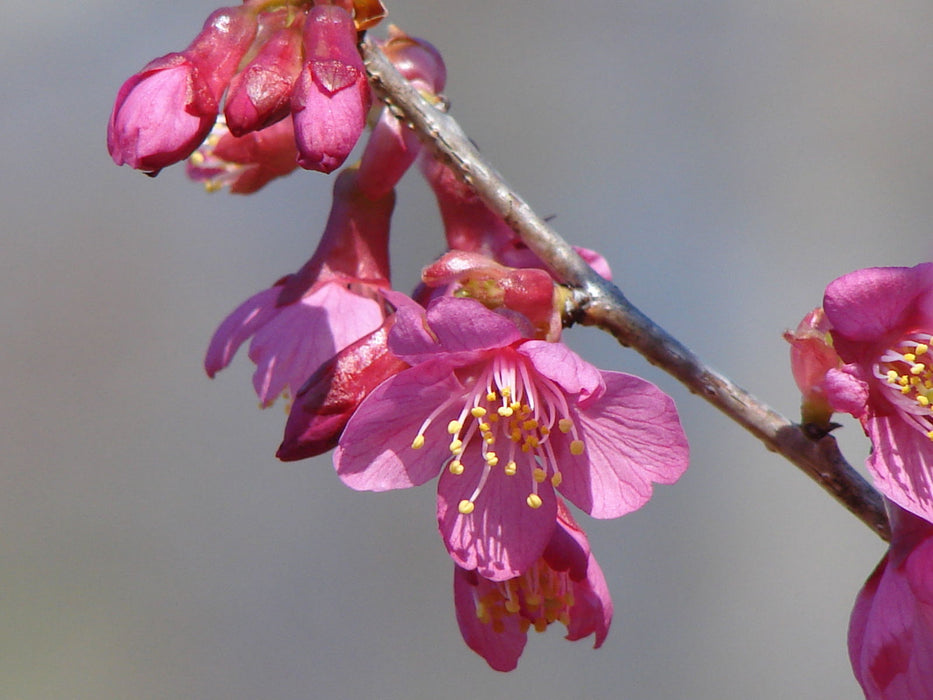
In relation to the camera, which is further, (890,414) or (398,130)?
(398,130)

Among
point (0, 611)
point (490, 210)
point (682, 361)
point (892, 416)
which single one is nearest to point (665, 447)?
point (682, 361)

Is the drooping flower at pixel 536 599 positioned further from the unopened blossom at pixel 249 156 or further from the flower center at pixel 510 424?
the unopened blossom at pixel 249 156

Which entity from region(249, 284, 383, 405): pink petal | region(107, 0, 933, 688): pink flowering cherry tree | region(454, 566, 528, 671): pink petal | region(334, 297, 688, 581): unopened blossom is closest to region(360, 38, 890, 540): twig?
region(107, 0, 933, 688): pink flowering cherry tree

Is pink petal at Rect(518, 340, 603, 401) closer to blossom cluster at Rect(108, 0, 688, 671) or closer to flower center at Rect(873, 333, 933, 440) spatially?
blossom cluster at Rect(108, 0, 688, 671)

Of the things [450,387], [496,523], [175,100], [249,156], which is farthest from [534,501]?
[249,156]

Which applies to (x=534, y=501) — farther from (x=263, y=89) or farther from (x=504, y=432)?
(x=263, y=89)

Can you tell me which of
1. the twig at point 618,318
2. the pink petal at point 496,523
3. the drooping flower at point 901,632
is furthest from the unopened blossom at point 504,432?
the drooping flower at point 901,632
